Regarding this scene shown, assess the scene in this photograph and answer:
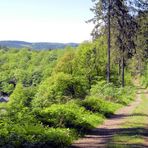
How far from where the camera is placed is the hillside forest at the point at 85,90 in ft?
48.4

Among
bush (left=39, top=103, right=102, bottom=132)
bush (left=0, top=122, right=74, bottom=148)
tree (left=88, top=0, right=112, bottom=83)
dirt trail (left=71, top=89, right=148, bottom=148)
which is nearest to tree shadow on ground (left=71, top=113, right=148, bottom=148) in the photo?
dirt trail (left=71, top=89, right=148, bottom=148)

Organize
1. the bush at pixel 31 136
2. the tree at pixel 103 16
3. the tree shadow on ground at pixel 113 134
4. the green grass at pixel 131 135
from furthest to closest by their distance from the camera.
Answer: the tree at pixel 103 16 < the green grass at pixel 131 135 < the tree shadow on ground at pixel 113 134 < the bush at pixel 31 136

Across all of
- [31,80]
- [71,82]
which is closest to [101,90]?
[71,82]

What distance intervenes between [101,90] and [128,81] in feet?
80.0

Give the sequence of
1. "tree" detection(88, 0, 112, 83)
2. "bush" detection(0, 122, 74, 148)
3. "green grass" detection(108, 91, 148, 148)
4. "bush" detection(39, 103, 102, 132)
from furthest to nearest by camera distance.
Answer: "tree" detection(88, 0, 112, 83)
"bush" detection(39, 103, 102, 132)
"green grass" detection(108, 91, 148, 148)
"bush" detection(0, 122, 74, 148)

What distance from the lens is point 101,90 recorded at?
128 feet

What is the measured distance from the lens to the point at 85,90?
136ft

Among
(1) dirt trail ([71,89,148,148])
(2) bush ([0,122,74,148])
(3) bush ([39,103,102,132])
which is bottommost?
(1) dirt trail ([71,89,148,148])

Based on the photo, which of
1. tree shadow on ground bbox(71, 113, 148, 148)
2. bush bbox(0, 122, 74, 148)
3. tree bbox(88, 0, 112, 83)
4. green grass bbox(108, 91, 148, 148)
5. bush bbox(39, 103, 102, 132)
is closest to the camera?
bush bbox(0, 122, 74, 148)

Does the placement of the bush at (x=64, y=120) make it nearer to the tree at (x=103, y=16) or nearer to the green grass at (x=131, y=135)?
the green grass at (x=131, y=135)

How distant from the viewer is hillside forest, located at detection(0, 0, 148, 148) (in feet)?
48.4

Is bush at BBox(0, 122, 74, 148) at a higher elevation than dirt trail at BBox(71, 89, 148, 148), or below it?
higher

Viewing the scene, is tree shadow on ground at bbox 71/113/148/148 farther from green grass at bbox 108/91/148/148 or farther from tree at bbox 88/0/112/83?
tree at bbox 88/0/112/83

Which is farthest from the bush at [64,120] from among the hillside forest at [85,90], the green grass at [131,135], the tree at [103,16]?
the tree at [103,16]
